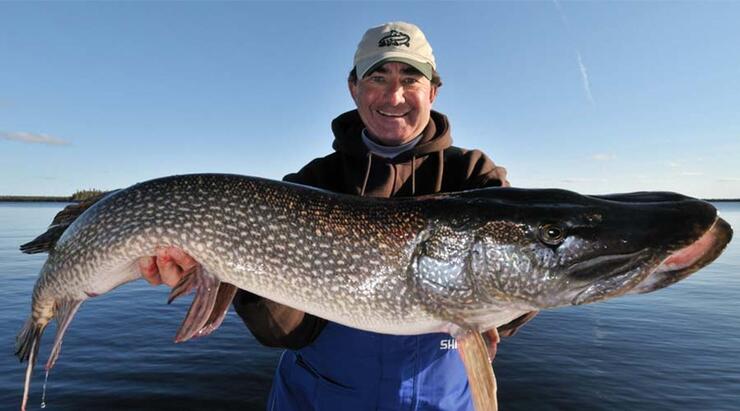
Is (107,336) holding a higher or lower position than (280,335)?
lower

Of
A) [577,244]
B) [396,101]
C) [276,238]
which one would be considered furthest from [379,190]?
[577,244]

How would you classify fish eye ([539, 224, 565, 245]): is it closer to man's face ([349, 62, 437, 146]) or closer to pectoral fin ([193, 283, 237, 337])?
man's face ([349, 62, 437, 146])

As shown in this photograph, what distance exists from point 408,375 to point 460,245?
2.45 ft

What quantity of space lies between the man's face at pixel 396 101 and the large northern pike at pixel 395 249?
683 mm

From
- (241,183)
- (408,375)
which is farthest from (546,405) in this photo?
(241,183)

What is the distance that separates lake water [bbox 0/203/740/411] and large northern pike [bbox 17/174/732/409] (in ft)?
11.9

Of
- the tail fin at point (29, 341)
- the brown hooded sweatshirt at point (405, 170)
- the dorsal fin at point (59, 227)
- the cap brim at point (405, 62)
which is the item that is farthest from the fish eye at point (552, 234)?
the tail fin at point (29, 341)

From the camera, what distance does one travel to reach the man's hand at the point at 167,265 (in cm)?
246

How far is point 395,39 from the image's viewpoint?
9.33ft

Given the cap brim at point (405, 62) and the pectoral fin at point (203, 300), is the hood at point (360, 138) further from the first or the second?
the pectoral fin at point (203, 300)

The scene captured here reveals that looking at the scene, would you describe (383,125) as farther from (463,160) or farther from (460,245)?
(460,245)

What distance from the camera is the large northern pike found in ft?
6.37

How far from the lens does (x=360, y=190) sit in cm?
289

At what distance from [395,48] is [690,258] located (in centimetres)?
188
